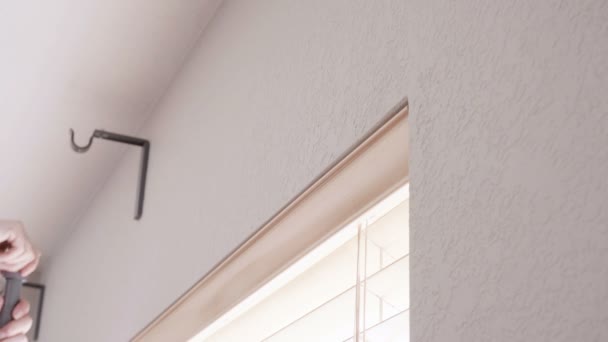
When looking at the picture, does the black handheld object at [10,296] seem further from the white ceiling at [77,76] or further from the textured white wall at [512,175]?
the textured white wall at [512,175]

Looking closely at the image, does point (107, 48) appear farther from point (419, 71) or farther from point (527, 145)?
point (527, 145)

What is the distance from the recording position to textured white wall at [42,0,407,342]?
43.9 inches

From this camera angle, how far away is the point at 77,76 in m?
2.04

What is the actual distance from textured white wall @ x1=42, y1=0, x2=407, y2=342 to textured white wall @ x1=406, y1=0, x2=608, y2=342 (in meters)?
0.12

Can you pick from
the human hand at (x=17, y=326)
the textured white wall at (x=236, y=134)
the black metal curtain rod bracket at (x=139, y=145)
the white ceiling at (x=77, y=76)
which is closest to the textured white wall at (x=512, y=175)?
the textured white wall at (x=236, y=134)

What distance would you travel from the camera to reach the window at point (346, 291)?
103 cm

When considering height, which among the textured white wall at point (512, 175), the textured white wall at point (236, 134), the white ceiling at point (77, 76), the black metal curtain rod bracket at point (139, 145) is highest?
the white ceiling at point (77, 76)

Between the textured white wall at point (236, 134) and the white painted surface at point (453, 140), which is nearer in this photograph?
the white painted surface at point (453, 140)

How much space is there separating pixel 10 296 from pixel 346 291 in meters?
0.58

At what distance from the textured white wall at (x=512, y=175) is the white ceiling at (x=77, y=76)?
974 millimetres

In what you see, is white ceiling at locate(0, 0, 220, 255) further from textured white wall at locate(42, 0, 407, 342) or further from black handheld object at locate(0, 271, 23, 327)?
black handheld object at locate(0, 271, 23, 327)

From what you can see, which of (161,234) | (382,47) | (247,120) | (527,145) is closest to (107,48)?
(161,234)

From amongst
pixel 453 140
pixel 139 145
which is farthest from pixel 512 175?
pixel 139 145

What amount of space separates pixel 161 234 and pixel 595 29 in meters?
1.14
